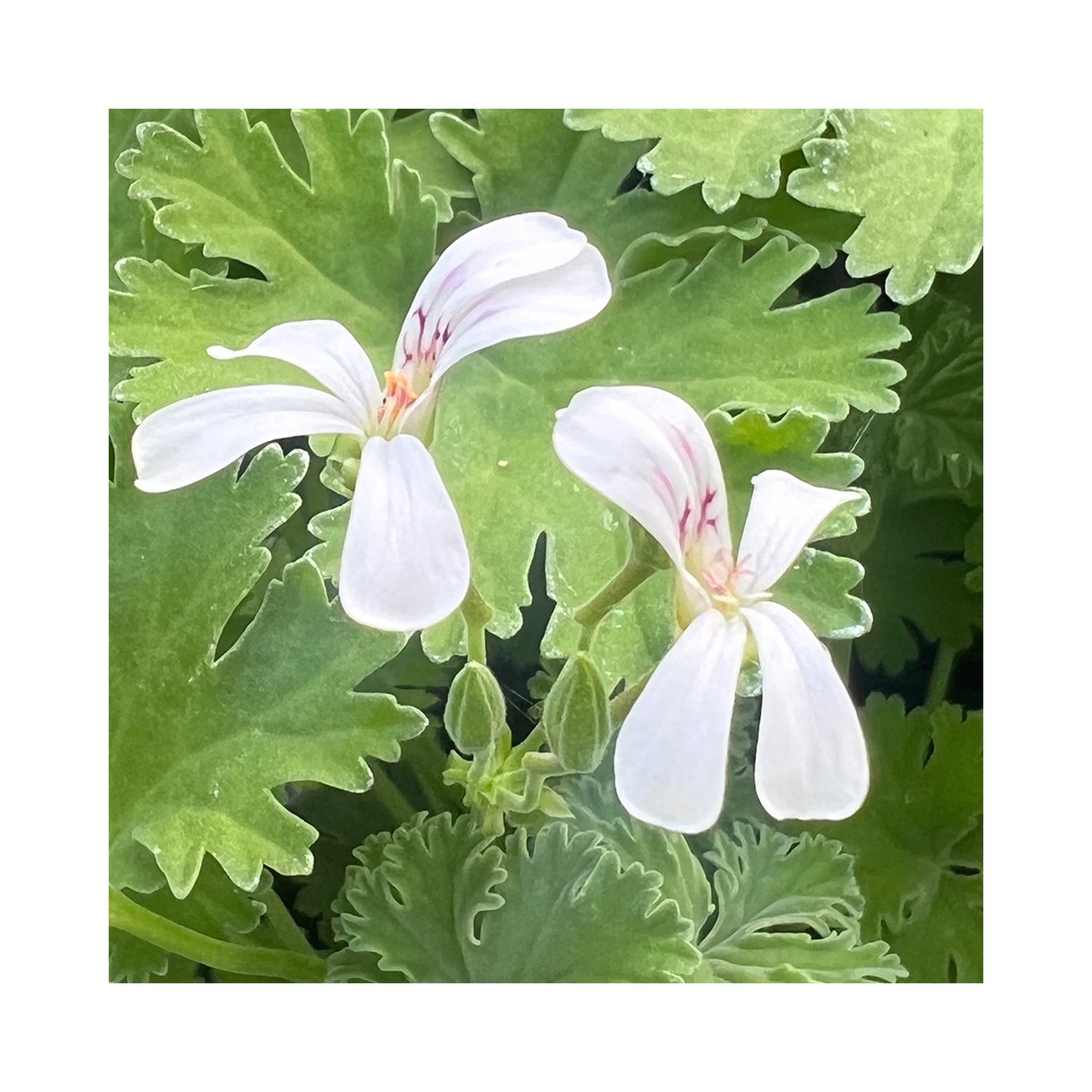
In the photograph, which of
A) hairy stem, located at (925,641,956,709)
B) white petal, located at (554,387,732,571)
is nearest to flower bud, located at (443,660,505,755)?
white petal, located at (554,387,732,571)

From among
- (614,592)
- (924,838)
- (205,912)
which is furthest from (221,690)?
(924,838)

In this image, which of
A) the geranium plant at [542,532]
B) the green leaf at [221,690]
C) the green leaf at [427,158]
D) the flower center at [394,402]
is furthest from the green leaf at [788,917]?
the green leaf at [427,158]

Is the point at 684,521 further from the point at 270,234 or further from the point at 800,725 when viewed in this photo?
the point at 270,234

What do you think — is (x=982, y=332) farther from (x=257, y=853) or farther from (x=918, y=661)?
(x=257, y=853)

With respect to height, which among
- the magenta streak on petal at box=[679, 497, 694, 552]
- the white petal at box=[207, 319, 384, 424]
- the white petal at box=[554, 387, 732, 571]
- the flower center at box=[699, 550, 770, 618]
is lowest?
the flower center at box=[699, 550, 770, 618]

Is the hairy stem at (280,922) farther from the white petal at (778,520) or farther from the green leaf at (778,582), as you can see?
the white petal at (778,520)

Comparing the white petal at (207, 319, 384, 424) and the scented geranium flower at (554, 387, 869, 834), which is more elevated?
the white petal at (207, 319, 384, 424)

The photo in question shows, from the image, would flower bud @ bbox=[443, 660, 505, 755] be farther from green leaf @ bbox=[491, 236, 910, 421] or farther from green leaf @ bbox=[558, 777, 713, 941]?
green leaf @ bbox=[491, 236, 910, 421]
